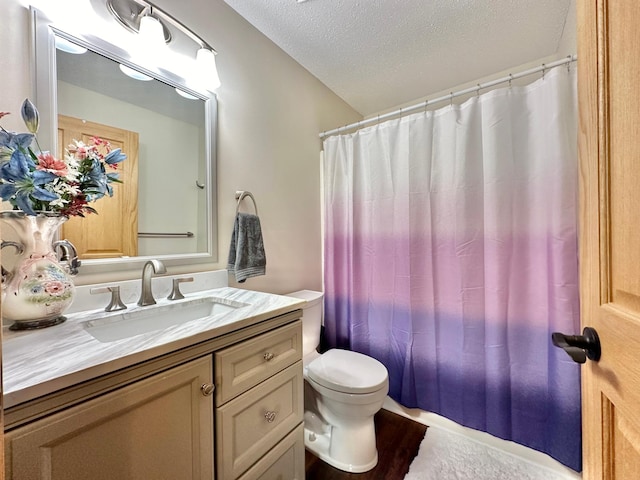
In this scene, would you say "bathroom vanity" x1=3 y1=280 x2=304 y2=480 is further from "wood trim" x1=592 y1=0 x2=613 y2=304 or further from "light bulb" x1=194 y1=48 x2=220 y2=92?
"light bulb" x1=194 y1=48 x2=220 y2=92

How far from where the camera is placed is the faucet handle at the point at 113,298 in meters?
0.95

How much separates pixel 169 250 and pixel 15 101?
2.19 ft

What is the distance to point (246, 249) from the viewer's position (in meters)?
1.40

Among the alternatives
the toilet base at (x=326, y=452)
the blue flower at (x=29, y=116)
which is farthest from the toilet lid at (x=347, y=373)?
the blue flower at (x=29, y=116)

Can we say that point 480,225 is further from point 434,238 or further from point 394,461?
point 394,461

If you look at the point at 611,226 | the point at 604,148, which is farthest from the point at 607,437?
the point at 604,148

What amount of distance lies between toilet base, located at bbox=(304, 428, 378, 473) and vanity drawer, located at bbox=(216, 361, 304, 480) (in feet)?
1.67

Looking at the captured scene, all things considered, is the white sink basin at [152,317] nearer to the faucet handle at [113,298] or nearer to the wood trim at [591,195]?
the faucet handle at [113,298]

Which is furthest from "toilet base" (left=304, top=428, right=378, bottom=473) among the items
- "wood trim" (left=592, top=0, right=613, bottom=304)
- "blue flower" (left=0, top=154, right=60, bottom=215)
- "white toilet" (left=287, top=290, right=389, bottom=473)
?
"blue flower" (left=0, top=154, right=60, bottom=215)

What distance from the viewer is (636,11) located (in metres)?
0.43

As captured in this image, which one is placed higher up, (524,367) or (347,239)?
(347,239)

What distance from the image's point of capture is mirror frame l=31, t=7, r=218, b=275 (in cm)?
88

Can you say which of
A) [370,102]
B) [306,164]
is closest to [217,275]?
[306,164]

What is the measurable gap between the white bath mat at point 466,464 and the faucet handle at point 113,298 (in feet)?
4.79
